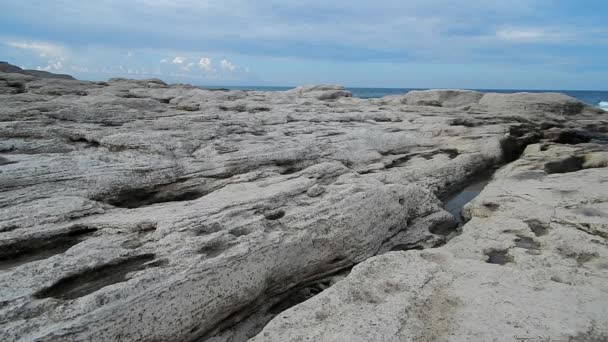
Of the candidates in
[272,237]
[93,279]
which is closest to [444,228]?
[272,237]

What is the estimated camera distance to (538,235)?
979 cm

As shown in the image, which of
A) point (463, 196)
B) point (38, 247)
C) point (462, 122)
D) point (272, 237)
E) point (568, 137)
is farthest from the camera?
point (568, 137)

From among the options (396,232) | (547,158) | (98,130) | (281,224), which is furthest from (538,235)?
(98,130)

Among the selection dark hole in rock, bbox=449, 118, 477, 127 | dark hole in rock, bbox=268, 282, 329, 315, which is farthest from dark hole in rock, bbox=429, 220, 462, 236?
dark hole in rock, bbox=449, 118, 477, 127

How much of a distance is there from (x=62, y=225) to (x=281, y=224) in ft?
14.2

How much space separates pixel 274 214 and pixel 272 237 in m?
0.97

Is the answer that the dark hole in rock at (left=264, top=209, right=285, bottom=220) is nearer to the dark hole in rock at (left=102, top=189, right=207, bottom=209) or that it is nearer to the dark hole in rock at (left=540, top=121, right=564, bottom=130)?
the dark hole in rock at (left=102, top=189, right=207, bottom=209)

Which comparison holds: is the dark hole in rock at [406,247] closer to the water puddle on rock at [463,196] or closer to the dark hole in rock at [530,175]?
the water puddle on rock at [463,196]

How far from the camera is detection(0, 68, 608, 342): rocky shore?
242 inches

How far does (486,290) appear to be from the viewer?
22.4 feet

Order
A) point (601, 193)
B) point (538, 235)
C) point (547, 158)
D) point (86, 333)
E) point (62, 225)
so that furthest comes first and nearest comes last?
1. point (547, 158)
2. point (601, 193)
3. point (538, 235)
4. point (62, 225)
5. point (86, 333)

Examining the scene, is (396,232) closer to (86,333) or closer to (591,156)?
(86,333)

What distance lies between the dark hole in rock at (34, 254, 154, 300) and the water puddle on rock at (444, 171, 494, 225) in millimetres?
9337

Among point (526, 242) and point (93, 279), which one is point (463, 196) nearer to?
point (526, 242)
